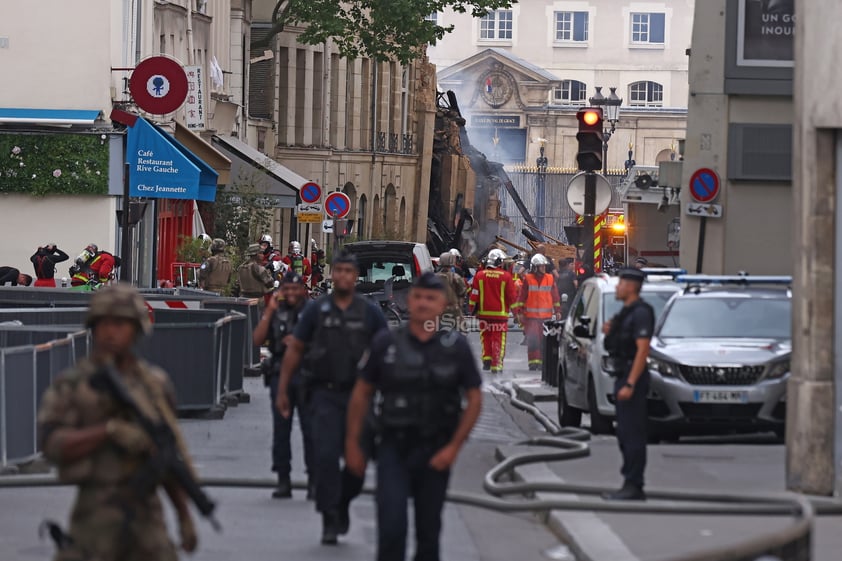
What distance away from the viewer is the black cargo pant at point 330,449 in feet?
36.5

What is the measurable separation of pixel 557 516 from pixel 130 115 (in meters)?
20.6

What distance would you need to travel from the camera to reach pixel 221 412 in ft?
63.9

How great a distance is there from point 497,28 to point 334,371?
383ft

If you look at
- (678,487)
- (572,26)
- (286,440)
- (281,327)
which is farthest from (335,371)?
(572,26)

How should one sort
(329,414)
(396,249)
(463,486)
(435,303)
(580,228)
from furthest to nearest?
1. (396,249)
2. (580,228)
3. (463,486)
4. (329,414)
5. (435,303)

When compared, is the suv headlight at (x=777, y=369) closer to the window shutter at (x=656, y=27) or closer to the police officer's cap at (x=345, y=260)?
the police officer's cap at (x=345, y=260)

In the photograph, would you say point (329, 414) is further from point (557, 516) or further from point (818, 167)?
point (818, 167)

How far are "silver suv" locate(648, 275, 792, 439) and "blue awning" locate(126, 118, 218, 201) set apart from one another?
15593 millimetres

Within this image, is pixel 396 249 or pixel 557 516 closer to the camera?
pixel 557 516

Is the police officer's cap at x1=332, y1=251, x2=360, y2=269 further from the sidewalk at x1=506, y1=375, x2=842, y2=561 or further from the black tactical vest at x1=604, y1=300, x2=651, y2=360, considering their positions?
the black tactical vest at x1=604, y1=300, x2=651, y2=360

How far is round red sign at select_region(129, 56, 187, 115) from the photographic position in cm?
2917

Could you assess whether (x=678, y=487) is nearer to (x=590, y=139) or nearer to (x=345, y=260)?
(x=345, y=260)

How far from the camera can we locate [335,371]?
445 inches

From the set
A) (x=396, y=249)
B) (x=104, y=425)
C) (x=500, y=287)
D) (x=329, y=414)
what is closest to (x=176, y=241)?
(x=396, y=249)
